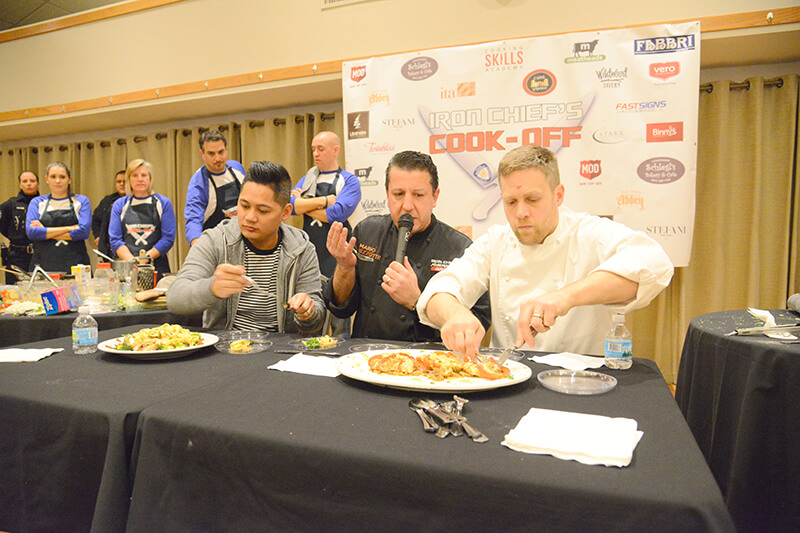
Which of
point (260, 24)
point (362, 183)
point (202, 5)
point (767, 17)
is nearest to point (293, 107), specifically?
point (260, 24)

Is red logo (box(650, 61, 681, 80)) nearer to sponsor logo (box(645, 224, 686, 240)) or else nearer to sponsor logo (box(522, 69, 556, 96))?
sponsor logo (box(522, 69, 556, 96))

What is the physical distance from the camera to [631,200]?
3201mm

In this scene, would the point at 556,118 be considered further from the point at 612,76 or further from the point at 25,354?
the point at 25,354

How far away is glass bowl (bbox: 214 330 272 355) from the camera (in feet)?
4.82

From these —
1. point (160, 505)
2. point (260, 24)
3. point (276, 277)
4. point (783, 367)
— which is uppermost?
point (260, 24)

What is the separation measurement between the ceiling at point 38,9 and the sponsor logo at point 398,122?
153 inches

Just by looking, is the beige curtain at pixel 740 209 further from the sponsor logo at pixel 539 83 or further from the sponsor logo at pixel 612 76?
the sponsor logo at pixel 539 83

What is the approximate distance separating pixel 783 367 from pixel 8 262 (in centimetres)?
640

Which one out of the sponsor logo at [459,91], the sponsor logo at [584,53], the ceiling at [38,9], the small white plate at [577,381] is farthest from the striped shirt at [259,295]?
the ceiling at [38,9]

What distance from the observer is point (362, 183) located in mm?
3691

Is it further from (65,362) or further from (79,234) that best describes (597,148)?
(79,234)

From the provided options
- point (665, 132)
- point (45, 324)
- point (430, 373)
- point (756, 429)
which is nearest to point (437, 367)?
point (430, 373)

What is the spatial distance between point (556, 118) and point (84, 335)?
2905mm

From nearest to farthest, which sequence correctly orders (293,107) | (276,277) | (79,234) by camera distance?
(276,277) < (79,234) < (293,107)
